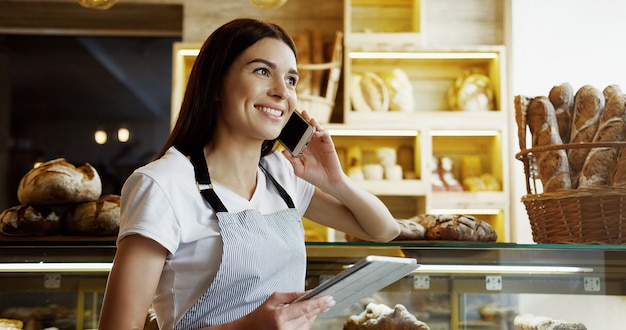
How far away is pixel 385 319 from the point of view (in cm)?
179

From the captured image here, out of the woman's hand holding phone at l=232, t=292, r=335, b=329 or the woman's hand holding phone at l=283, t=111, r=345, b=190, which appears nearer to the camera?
the woman's hand holding phone at l=232, t=292, r=335, b=329

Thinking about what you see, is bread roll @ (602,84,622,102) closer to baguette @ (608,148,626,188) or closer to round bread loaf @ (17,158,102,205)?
baguette @ (608,148,626,188)

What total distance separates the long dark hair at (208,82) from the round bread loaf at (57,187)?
23.5 inches

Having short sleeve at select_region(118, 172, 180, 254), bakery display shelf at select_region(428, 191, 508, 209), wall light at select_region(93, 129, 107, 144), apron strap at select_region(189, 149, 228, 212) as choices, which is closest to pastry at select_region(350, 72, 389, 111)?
bakery display shelf at select_region(428, 191, 508, 209)

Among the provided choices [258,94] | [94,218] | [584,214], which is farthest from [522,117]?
[94,218]

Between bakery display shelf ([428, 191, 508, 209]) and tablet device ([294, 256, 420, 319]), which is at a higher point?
bakery display shelf ([428, 191, 508, 209])

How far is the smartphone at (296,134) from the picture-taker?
1.56 m

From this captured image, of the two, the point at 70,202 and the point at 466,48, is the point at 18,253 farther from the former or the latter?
the point at 466,48

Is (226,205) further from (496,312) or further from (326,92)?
(326,92)

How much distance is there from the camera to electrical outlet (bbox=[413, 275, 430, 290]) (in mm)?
1776

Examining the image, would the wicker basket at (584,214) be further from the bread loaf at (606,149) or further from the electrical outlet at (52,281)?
the electrical outlet at (52,281)

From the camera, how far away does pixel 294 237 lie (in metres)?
1.46

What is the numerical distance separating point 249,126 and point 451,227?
704mm

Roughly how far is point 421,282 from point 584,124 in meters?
0.57
